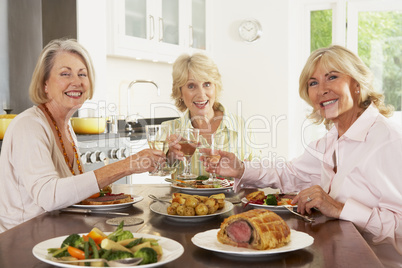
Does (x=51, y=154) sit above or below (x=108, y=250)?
above

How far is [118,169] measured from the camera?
5.74 feet

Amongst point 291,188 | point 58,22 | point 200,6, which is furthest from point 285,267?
point 200,6

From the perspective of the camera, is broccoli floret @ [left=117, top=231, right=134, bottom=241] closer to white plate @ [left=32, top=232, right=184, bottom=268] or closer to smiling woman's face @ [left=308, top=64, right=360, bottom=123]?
white plate @ [left=32, top=232, right=184, bottom=268]

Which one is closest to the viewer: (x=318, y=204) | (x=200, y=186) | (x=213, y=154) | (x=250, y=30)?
(x=318, y=204)

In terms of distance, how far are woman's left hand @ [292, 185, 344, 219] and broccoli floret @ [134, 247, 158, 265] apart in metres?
0.75

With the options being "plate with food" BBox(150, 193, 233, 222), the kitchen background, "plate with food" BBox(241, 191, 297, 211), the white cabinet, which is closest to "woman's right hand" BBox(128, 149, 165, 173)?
"plate with food" BBox(150, 193, 233, 222)

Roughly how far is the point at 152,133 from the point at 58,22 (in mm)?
2163

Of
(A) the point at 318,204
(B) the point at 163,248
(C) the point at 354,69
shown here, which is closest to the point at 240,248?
(B) the point at 163,248

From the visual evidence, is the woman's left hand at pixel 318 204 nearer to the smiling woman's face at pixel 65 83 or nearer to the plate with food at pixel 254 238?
the plate with food at pixel 254 238

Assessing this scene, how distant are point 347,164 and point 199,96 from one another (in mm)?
1472

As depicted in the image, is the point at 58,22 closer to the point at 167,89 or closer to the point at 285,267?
the point at 167,89

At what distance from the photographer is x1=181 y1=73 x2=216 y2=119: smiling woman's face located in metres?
3.17

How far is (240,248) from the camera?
1.14 metres

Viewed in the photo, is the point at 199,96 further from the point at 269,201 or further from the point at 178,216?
the point at 178,216
